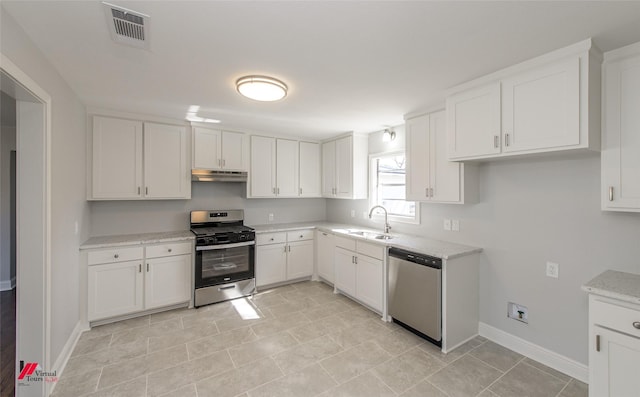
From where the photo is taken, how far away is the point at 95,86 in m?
2.46

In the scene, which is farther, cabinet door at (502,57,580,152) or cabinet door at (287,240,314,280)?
cabinet door at (287,240,314,280)

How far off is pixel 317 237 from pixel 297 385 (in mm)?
2535

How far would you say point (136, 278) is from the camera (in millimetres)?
3102

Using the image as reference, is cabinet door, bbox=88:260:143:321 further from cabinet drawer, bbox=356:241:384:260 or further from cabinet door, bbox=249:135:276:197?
cabinet drawer, bbox=356:241:384:260

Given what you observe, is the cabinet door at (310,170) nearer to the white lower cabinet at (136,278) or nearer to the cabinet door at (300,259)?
the cabinet door at (300,259)

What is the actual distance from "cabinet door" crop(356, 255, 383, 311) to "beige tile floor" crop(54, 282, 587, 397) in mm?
200

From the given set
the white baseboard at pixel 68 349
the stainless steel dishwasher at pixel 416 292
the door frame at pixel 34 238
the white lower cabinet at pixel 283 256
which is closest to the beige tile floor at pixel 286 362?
the white baseboard at pixel 68 349

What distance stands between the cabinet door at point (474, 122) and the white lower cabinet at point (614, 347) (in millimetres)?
1264

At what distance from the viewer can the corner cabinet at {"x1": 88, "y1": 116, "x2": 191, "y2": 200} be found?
313 centimetres

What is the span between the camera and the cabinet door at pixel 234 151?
3.92 meters

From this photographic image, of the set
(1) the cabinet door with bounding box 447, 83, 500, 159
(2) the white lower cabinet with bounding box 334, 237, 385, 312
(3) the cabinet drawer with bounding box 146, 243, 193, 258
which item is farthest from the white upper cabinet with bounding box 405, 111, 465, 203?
(3) the cabinet drawer with bounding box 146, 243, 193, 258

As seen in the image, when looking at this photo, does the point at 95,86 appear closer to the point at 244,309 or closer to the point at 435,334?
the point at 244,309

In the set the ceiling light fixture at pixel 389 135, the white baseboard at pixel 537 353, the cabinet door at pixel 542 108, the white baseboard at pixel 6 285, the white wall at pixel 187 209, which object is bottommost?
the white baseboard at pixel 537 353

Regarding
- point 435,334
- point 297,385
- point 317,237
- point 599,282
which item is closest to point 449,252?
point 435,334
